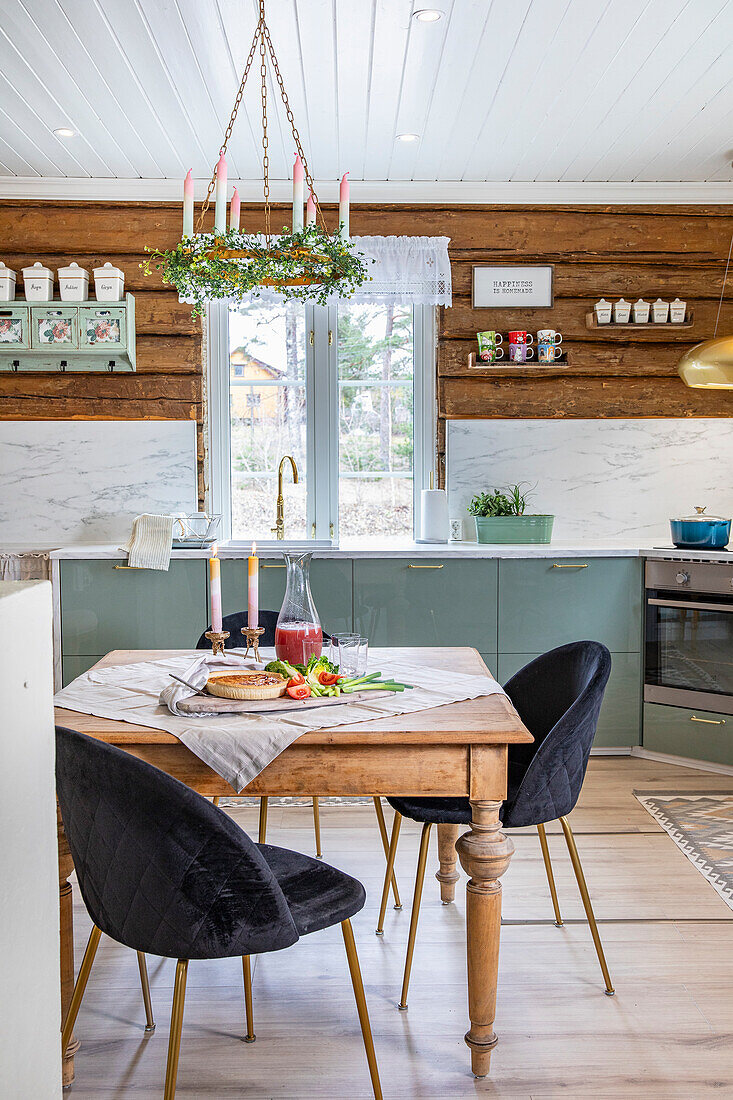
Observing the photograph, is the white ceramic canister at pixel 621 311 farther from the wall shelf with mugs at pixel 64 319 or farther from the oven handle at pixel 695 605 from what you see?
the wall shelf with mugs at pixel 64 319

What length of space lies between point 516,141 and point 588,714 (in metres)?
2.79

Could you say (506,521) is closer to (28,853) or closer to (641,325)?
(641,325)

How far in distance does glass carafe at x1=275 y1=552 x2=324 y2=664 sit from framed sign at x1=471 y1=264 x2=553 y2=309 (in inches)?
107

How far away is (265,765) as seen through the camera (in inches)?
66.6

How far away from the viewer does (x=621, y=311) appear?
4352 millimetres

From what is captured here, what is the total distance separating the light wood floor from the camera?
1.80 meters

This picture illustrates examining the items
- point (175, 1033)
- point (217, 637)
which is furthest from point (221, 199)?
point (175, 1033)

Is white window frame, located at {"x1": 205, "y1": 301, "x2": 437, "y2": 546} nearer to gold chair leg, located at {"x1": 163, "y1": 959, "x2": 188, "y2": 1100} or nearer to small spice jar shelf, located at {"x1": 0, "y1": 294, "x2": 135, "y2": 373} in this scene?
small spice jar shelf, located at {"x1": 0, "y1": 294, "x2": 135, "y2": 373}

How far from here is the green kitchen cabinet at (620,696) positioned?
3.96 meters

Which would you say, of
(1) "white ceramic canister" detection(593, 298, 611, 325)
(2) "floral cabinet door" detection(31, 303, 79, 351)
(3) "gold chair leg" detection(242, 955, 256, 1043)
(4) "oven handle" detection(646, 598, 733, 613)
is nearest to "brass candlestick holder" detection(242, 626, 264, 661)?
(3) "gold chair leg" detection(242, 955, 256, 1043)

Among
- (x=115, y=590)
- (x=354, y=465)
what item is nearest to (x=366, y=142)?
(x=354, y=465)

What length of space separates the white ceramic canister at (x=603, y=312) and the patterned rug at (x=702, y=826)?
2.25 metres

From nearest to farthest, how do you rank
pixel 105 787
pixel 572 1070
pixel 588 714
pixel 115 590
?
pixel 105 787, pixel 572 1070, pixel 588 714, pixel 115 590

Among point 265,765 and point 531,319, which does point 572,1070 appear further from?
point 531,319
